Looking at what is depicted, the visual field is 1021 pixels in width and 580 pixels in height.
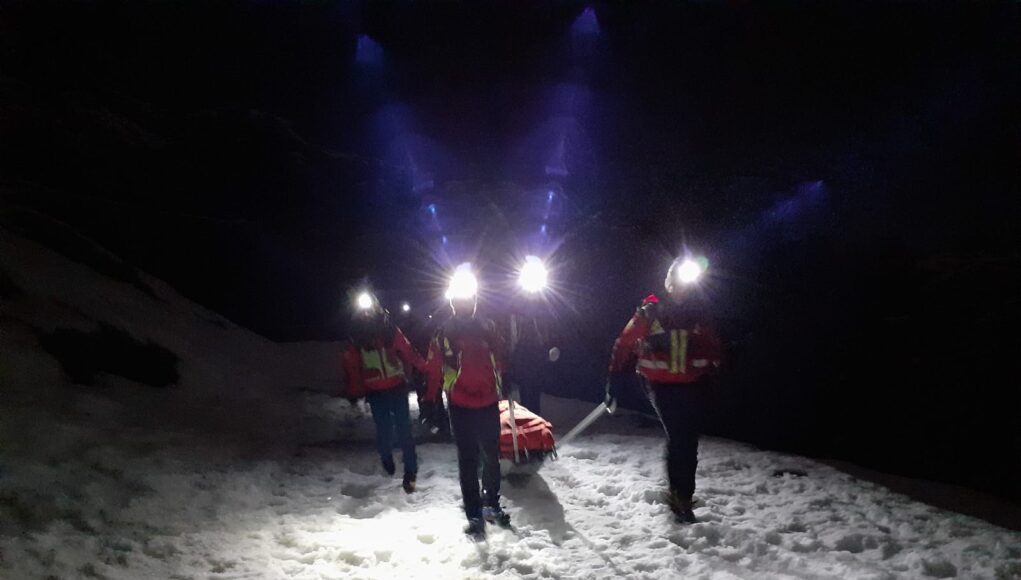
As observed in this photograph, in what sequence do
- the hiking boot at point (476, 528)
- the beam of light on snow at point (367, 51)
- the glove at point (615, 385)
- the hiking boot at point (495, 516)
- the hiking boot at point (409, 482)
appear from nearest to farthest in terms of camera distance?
1. the hiking boot at point (476, 528)
2. the hiking boot at point (495, 516)
3. the glove at point (615, 385)
4. the hiking boot at point (409, 482)
5. the beam of light on snow at point (367, 51)

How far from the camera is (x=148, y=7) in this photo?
1723 centimetres

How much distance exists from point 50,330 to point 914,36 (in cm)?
1932

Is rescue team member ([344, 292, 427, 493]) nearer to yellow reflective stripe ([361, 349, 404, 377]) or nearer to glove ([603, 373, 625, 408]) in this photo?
yellow reflective stripe ([361, 349, 404, 377])

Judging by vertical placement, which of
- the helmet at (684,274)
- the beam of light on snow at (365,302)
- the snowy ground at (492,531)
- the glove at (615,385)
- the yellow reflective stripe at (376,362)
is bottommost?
the snowy ground at (492,531)

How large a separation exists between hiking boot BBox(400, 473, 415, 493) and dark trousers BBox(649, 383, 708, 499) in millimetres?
3084

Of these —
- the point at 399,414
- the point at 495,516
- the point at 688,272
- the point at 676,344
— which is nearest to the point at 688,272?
the point at 688,272

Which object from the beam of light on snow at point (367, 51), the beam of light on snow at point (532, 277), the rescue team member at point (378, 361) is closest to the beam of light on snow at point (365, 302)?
the rescue team member at point (378, 361)

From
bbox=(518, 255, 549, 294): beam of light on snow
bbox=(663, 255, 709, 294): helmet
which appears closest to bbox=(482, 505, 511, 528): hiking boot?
bbox=(663, 255, 709, 294): helmet

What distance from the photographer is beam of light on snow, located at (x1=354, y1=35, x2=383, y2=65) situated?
68.8 feet

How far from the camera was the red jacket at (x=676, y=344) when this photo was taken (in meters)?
5.39

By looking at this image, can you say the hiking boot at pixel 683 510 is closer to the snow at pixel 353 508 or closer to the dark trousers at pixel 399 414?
the snow at pixel 353 508

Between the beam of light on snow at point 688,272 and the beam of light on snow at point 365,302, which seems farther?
the beam of light on snow at point 365,302

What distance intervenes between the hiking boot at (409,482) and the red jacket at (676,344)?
3116 millimetres

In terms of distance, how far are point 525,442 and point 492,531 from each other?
55.9 inches
